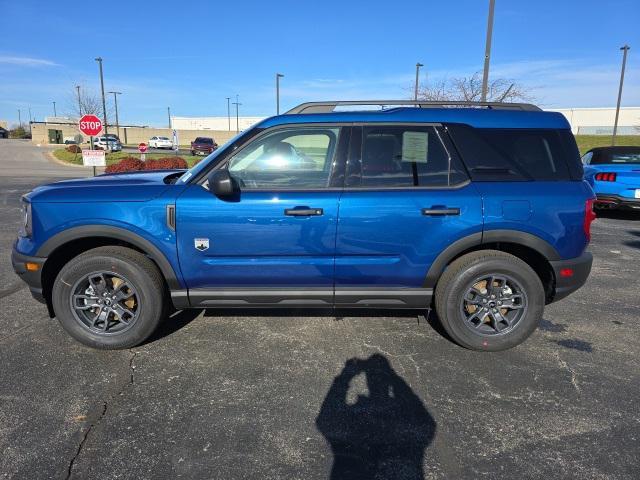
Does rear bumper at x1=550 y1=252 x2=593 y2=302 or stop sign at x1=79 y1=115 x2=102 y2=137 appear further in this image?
stop sign at x1=79 y1=115 x2=102 y2=137

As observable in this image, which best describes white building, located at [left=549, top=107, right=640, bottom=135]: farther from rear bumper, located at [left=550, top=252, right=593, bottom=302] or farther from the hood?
the hood

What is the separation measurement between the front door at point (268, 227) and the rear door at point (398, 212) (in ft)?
0.47

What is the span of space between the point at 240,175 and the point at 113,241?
114 centimetres

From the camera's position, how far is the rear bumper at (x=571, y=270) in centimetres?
362

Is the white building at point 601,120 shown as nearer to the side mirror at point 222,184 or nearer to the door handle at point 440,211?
the door handle at point 440,211

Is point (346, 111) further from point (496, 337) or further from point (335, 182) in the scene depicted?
point (496, 337)

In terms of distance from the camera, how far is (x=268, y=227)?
3443 mm

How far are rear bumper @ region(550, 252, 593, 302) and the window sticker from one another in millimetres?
1339

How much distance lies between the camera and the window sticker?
3.60 metres

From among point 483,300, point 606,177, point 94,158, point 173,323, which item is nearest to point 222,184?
point 173,323

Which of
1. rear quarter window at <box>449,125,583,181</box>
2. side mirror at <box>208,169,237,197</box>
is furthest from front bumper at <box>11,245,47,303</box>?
rear quarter window at <box>449,125,583,181</box>

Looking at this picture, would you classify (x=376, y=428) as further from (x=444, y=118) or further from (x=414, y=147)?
(x=444, y=118)

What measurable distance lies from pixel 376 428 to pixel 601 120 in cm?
8746

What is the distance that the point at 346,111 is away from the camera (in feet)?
12.5
